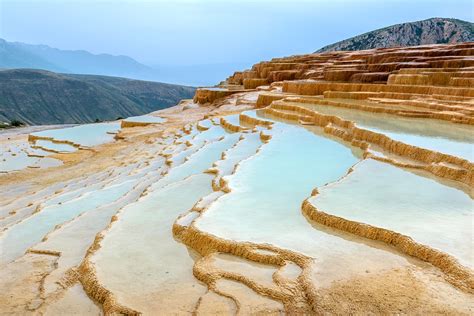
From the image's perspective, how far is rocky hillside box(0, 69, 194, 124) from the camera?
65.5m

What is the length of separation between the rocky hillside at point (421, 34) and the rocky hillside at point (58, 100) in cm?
4199

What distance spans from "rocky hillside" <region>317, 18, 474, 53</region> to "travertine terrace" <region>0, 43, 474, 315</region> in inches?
1876

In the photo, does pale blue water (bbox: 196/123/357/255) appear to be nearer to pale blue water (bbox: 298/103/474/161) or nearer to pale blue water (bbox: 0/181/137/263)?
pale blue water (bbox: 298/103/474/161)

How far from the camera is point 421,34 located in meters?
53.2

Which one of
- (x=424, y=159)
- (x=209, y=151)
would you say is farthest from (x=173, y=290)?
(x=209, y=151)

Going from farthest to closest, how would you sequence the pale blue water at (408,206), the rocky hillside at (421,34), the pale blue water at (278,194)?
the rocky hillside at (421,34) < the pale blue water at (278,194) < the pale blue water at (408,206)

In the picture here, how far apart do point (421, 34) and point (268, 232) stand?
184ft

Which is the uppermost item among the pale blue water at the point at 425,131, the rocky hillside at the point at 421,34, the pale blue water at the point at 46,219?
the rocky hillside at the point at 421,34

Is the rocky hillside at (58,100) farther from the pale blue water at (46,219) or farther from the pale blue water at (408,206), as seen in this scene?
the pale blue water at (408,206)

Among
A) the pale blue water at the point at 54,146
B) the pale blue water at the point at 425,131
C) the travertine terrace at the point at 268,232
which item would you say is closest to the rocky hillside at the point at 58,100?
the pale blue water at the point at 54,146

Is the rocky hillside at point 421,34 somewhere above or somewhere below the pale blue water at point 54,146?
above

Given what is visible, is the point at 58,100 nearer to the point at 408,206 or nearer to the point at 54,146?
the point at 54,146

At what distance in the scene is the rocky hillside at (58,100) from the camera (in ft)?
215

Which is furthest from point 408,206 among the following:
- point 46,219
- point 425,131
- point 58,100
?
point 58,100
